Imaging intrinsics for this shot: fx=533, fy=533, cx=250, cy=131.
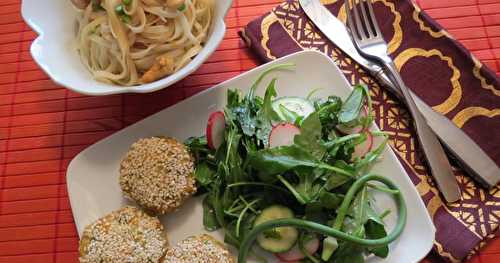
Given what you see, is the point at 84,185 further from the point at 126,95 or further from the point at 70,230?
the point at 126,95

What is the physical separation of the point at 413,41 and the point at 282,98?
2.06 ft

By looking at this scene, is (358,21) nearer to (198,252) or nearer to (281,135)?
(281,135)

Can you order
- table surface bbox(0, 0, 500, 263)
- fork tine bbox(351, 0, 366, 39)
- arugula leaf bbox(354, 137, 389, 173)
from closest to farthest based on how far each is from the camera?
arugula leaf bbox(354, 137, 389, 173), table surface bbox(0, 0, 500, 263), fork tine bbox(351, 0, 366, 39)

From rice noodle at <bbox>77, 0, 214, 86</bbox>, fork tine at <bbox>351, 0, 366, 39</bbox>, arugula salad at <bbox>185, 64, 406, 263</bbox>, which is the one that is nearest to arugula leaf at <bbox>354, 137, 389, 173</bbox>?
arugula salad at <bbox>185, 64, 406, 263</bbox>

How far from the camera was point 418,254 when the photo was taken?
1865 mm

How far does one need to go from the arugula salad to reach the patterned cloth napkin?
172 millimetres

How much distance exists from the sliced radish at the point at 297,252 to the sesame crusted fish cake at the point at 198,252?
19cm

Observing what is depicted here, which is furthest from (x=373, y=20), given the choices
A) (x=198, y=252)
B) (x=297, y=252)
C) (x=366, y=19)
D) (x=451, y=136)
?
(x=198, y=252)

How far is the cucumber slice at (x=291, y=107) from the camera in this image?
6.64 feet

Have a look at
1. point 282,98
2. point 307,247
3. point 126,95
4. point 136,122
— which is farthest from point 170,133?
point 307,247

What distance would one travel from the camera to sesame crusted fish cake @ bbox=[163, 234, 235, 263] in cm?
178

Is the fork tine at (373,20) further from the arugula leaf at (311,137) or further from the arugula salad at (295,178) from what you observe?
the arugula leaf at (311,137)

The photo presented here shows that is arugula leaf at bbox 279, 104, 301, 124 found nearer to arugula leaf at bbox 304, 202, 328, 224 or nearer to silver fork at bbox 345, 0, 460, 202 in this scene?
arugula leaf at bbox 304, 202, 328, 224

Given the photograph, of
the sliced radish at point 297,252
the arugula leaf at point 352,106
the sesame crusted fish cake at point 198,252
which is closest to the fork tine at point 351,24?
the arugula leaf at point 352,106
